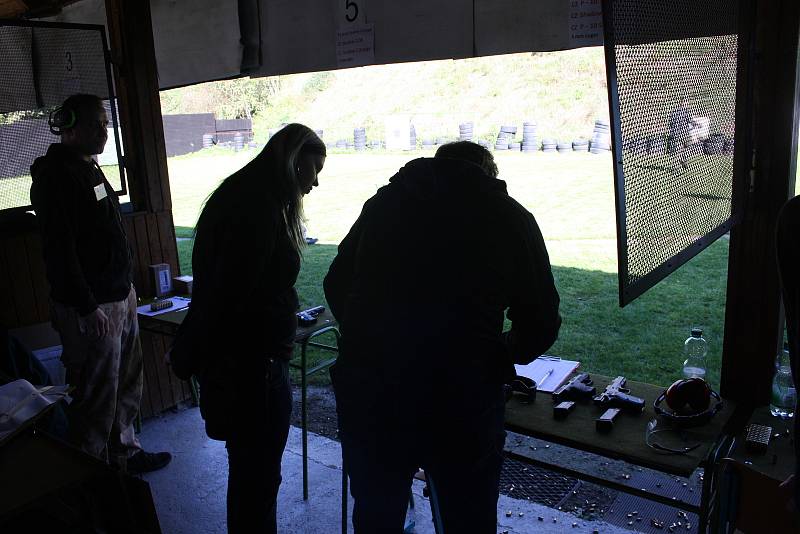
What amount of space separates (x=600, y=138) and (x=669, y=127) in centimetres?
1407

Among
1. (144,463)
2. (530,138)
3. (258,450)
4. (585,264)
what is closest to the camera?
(258,450)

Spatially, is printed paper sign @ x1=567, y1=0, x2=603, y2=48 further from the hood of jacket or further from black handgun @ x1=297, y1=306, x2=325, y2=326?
black handgun @ x1=297, y1=306, x2=325, y2=326

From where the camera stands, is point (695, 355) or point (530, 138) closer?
point (695, 355)

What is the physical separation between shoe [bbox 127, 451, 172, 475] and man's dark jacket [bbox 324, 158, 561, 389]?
1.96 metres

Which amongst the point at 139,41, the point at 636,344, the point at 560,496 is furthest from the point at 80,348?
the point at 636,344

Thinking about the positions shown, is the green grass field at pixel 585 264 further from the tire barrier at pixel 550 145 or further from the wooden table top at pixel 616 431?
the wooden table top at pixel 616 431

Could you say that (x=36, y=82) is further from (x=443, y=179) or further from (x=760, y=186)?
(x=760, y=186)

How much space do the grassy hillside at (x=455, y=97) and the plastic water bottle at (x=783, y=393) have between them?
12.1 m

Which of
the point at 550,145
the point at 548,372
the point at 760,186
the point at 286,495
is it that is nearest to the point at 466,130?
the point at 550,145

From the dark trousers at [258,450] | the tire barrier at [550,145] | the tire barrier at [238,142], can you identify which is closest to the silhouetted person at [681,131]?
the dark trousers at [258,450]

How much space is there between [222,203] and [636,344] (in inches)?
172

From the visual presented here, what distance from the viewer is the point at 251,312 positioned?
1.71 m

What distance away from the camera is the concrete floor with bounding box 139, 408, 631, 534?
2.52m

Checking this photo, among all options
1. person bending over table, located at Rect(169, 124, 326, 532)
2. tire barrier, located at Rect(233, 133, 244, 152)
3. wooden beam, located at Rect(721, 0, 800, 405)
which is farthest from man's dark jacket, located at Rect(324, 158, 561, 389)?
tire barrier, located at Rect(233, 133, 244, 152)
